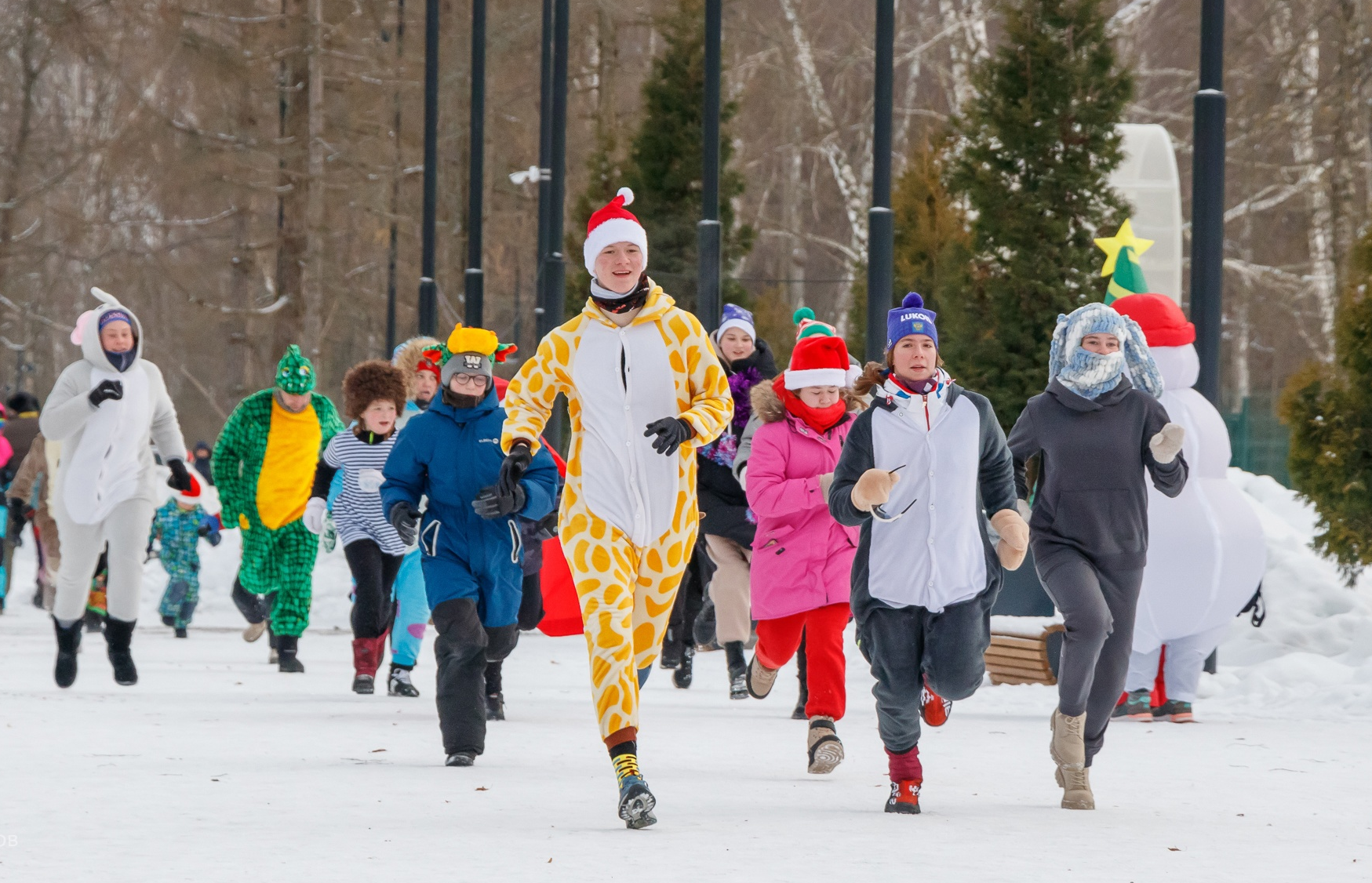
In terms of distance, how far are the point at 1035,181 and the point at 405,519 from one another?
10.8 metres

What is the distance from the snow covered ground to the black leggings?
42 centimetres

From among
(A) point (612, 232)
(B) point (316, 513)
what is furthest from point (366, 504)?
(A) point (612, 232)

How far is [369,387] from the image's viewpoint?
38.3 feet

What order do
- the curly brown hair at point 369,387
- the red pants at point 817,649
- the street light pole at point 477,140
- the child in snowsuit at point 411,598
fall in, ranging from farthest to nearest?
the street light pole at point 477,140, the curly brown hair at point 369,387, the child in snowsuit at point 411,598, the red pants at point 817,649

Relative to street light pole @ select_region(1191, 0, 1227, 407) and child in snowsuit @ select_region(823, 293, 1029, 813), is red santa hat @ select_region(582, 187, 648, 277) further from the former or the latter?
street light pole @ select_region(1191, 0, 1227, 407)

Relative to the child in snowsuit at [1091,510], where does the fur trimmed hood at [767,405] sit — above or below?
above

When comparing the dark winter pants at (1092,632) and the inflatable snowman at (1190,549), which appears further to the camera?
the inflatable snowman at (1190,549)

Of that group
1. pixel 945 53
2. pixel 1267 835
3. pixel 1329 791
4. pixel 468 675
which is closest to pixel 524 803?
pixel 468 675

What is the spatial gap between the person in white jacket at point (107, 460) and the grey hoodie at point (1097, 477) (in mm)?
5092

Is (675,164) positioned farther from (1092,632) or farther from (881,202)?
(1092,632)

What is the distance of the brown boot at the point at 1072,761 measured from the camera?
24.4 feet

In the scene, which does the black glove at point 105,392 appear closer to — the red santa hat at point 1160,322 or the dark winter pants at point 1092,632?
the red santa hat at point 1160,322

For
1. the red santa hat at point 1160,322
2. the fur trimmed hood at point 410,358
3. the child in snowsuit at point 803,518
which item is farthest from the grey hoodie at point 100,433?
the red santa hat at point 1160,322

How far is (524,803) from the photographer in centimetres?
745
